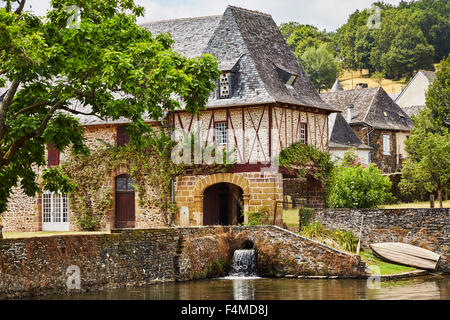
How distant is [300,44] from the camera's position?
87000 millimetres

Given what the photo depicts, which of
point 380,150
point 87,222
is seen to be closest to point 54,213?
point 87,222

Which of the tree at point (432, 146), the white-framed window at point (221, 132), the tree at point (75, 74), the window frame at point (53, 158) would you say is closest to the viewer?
the tree at point (75, 74)

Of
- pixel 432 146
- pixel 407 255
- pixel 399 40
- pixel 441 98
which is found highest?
pixel 399 40

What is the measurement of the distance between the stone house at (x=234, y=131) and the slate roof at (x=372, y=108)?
668 inches

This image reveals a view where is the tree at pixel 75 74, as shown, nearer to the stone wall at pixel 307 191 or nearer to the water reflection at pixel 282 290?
the water reflection at pixel 282 290

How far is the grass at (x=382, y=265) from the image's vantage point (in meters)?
21.9

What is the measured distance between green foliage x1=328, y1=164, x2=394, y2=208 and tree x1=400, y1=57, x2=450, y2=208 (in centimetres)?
704

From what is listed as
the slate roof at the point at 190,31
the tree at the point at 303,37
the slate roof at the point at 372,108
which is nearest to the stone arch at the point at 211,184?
the slate roof at the point at 190,31

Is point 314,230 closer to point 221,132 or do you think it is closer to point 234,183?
point 234,183

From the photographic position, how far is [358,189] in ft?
90.9

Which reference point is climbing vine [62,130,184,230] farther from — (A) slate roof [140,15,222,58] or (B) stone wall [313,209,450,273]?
(B) stone wall [313,209,450,273]

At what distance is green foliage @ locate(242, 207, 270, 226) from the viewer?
26422mm

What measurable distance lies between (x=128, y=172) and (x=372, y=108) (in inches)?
914

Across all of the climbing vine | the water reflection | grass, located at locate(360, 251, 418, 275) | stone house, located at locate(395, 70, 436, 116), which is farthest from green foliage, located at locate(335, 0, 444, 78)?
the water reflection
